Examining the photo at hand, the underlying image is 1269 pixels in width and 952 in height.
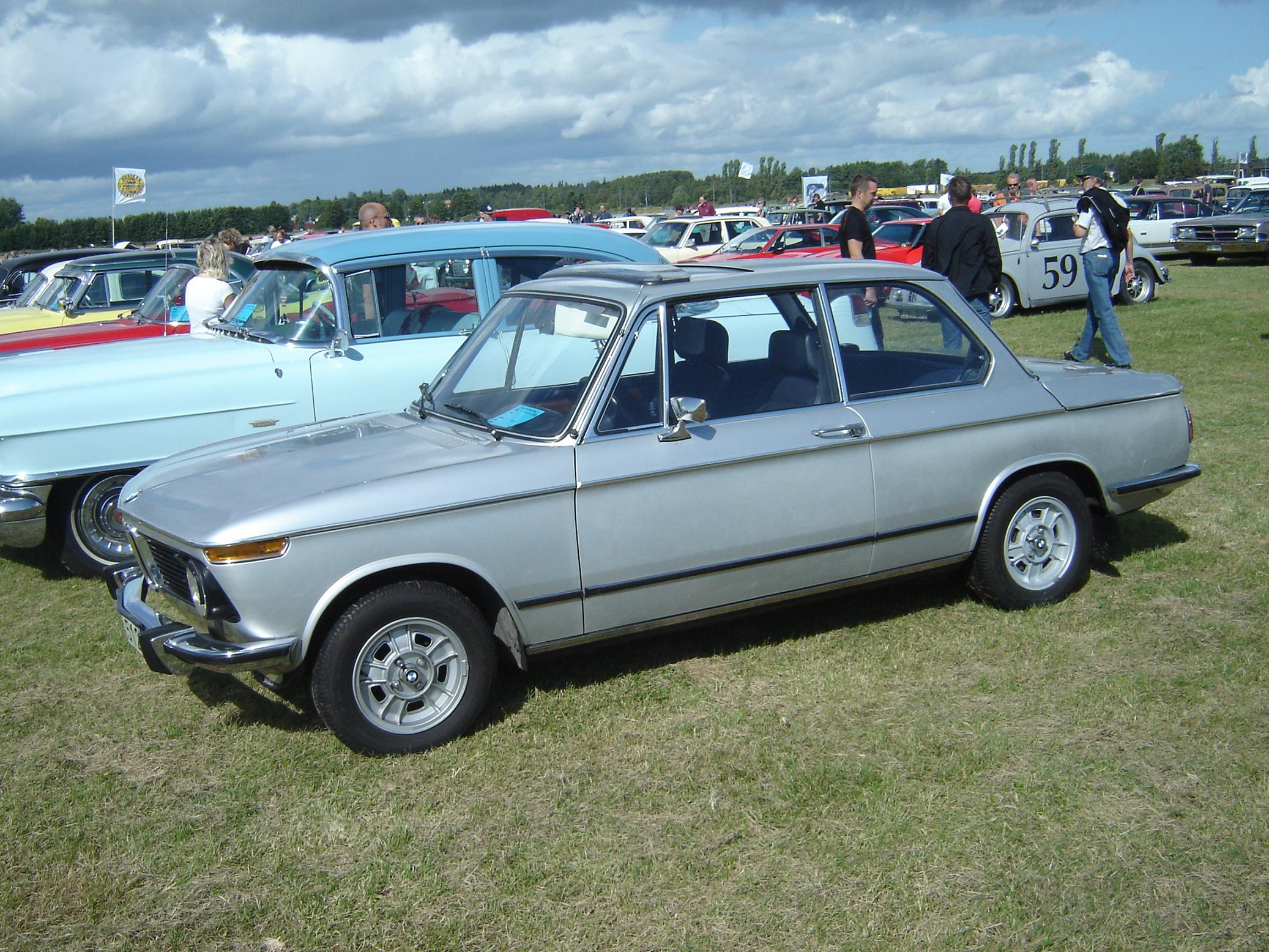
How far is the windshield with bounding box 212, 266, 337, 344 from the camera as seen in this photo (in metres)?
6.64

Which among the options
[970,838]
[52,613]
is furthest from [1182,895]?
[52,613]

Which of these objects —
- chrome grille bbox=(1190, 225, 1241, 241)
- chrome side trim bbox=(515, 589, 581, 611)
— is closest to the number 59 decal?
chrome grille bbox=(1190, 225, 1241, 241)

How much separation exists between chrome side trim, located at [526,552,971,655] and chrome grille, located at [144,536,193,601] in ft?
4.28

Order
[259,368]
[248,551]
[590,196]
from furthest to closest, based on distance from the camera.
→ [590,196] < [259,368] < [248,551]

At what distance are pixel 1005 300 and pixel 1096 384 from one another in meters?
11.5

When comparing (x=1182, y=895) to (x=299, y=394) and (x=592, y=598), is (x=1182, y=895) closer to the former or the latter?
(x=592, y=598)

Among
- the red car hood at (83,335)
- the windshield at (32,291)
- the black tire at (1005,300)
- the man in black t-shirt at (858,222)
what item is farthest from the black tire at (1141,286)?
the windshield at (32,291)

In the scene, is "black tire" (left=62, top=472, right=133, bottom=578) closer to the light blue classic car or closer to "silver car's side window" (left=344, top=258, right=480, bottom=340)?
the light blue classic car

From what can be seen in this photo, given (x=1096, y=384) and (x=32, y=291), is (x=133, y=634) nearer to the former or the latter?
(x=1096, y=384)

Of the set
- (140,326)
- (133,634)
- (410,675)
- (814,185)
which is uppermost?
(814,185)

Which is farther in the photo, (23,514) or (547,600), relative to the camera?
(23,514)

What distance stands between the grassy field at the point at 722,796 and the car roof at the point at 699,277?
5.38 feet

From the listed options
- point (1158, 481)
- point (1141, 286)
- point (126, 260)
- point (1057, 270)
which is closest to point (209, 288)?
point (126, 260)

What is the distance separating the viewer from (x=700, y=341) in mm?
4566
